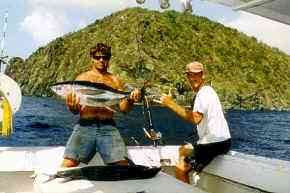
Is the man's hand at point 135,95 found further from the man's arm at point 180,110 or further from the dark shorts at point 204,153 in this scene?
the dark shorts at point 204,153

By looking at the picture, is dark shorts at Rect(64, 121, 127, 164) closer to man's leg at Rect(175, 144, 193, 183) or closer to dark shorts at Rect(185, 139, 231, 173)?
man's leg at Rect(175, 144, 193, 183)

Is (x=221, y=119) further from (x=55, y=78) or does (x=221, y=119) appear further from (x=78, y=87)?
(x=55, y=78)

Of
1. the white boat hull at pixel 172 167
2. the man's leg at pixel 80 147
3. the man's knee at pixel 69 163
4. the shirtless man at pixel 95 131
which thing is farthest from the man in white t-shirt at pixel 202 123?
the man's knee at pixel 69 163

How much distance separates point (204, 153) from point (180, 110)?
637mm

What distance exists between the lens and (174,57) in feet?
468

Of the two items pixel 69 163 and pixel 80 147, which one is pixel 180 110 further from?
pixel 69 163

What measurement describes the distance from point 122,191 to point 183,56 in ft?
465

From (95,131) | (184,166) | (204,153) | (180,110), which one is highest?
(180,110)

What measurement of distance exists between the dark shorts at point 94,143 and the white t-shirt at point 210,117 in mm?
949

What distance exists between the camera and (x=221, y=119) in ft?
15.9

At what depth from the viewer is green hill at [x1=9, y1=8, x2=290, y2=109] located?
5300 inches

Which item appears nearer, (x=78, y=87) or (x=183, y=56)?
(x=78, y=87)

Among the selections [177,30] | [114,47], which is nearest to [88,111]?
[114,47]

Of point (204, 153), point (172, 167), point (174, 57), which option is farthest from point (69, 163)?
point (174, 57)
